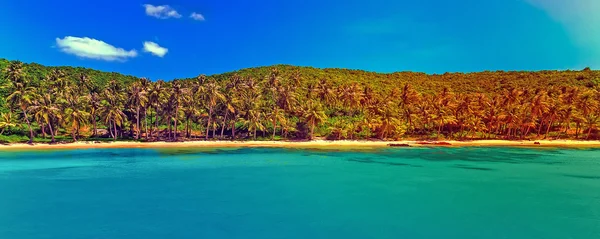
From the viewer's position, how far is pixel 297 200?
2766 cm

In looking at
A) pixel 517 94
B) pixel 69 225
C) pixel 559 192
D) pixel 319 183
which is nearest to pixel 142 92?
pixel 319 183

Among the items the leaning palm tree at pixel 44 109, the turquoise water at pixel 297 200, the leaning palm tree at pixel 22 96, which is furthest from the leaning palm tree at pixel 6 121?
the turquoise water at pixel 297 200

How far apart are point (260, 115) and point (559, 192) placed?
2474 inches

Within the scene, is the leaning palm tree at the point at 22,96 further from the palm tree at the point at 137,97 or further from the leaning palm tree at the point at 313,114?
the leaning palm tree at the point at 313,114

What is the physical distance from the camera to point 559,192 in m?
30.3

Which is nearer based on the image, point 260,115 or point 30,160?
point 30,160

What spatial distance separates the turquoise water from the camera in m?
20.6

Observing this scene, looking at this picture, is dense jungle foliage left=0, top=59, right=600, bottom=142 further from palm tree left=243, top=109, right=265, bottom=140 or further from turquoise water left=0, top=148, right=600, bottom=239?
turquoise water left=0, top=148, right=600, bottom=239

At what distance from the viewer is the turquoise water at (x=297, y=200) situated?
20594mm

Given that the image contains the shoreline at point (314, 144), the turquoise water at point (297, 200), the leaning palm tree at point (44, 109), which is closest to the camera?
the turquoise water at point (297, 200)

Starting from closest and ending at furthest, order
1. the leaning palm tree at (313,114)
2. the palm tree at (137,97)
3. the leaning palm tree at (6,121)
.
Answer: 1. the leaning palm tree at (6,121)
2. the palm tree at (137,97)
3. the leaning palm tree at (313,114)

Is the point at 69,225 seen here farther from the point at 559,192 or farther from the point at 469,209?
the point at 559,192

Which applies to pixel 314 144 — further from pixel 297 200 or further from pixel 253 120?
pixel 297 200

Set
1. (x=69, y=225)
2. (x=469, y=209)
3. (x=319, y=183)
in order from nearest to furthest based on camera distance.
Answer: (x=69, y=225), (x=469, y=209), (x=319, y=183)
